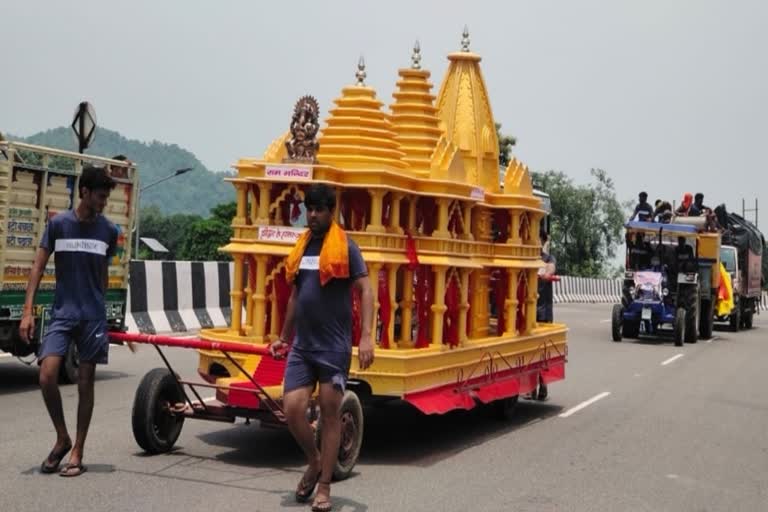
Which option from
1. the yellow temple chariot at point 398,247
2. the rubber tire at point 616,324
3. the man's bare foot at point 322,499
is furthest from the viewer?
the rubber tire at point 616,324

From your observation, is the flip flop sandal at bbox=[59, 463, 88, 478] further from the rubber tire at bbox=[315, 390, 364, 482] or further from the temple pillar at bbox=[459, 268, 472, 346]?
the temple pillar at bbox=[459, 268, 472, 346]

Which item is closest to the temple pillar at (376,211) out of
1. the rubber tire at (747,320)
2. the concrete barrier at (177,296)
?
the concrete barrier at (177,296)

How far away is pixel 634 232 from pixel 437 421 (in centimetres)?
1549

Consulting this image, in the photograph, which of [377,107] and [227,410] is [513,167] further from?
[227,410]

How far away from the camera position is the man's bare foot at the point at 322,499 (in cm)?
707

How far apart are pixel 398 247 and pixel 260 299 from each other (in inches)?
48.2

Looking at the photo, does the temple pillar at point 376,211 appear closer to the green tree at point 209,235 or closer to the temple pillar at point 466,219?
the temple pillar at point 466,219

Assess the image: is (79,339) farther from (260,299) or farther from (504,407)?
(504,407)

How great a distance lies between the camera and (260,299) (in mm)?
9609

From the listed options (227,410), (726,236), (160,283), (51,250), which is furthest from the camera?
(726,236)

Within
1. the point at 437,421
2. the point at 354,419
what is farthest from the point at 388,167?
the point at 437,421

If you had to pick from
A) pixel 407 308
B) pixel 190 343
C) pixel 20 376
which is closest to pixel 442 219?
pixel 407 308

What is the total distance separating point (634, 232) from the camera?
25.8 meters

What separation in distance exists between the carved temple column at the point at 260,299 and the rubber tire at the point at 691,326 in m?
17.5
